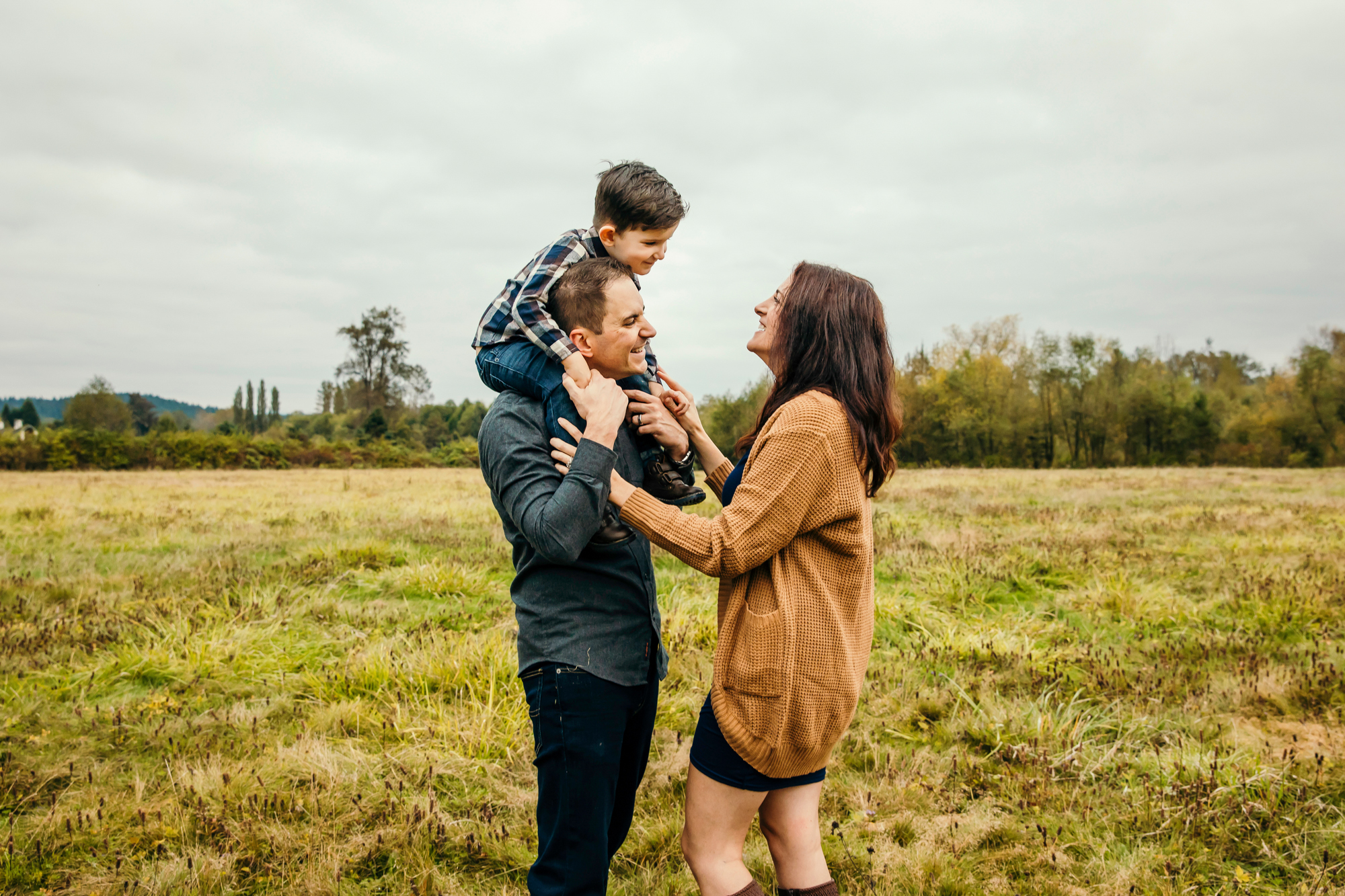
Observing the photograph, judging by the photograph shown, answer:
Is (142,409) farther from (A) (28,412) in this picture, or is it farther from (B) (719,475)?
(B) (719,475)

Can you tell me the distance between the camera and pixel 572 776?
184 cm

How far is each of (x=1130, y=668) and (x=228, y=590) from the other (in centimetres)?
762

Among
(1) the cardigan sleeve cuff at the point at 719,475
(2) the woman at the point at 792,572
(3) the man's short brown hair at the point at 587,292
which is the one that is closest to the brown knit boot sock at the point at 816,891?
(2) the woman at the point at 792,572

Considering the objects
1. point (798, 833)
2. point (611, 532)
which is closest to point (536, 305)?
point (611, 532)

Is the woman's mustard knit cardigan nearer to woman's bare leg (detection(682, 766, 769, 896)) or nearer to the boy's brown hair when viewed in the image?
woman's bare leg (detection(682, 766, 769, 896))

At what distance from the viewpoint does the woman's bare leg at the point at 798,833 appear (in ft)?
6.84

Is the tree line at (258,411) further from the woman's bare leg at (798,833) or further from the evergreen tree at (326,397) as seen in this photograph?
the woman's bare leg at (798,833)

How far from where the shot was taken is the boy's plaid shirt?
6.84 feet

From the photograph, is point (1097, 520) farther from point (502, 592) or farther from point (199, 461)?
point (199, 461)

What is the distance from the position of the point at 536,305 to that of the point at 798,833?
1727mm

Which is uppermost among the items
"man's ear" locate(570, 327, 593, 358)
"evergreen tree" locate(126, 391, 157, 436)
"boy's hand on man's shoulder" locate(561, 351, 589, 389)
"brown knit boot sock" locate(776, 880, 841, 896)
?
"evergreen tree" locate(126, 391, 157, 436)

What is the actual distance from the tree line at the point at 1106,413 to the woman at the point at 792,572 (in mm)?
40655

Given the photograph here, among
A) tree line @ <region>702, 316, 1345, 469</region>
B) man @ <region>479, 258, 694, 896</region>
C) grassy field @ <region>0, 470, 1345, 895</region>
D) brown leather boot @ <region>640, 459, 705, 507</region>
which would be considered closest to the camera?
man @ <region>479, 258, 694, 896</region>

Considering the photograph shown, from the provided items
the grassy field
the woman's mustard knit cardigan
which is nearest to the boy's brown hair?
the woman's mustard knit cardigan
